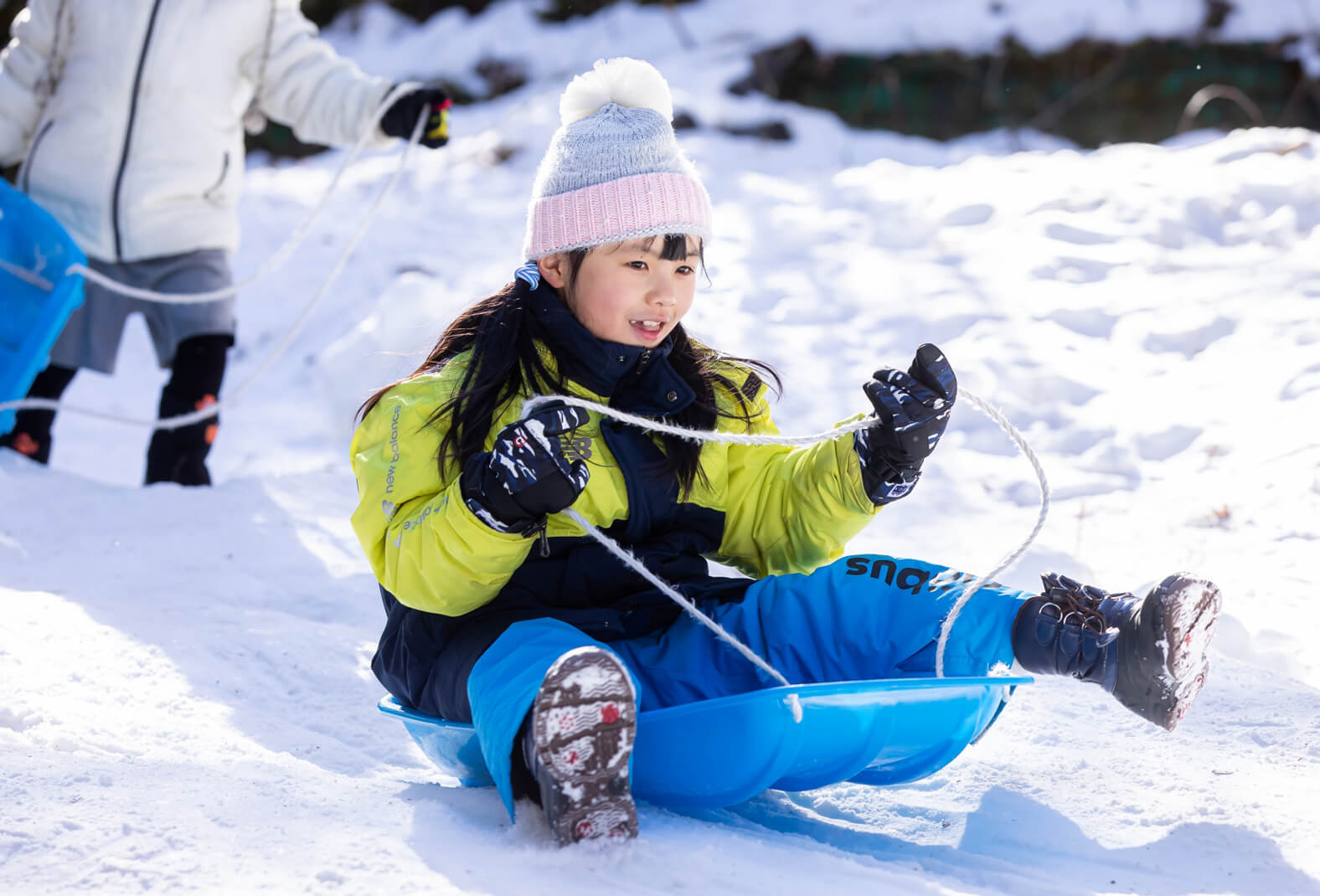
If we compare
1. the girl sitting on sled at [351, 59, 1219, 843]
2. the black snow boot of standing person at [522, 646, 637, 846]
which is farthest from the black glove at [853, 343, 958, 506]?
the black snow boot of standing person at [522, 646, 637, 846]

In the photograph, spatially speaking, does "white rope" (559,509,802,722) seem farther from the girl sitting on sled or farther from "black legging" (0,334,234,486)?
"black legging" (0,334,234,486)

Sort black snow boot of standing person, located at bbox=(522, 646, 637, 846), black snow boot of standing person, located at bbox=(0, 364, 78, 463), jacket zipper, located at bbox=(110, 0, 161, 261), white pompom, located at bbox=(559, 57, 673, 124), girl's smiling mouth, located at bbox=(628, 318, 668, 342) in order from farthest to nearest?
1. black snow boot of standing person, located at bbox=(0, 364, 78, 463)
2. jacket zipper, located at bbox=(110, 0, 161, 261)
3. white pompom, located at bbox=(559, 57, 673, 124)
4. girl's smiling mouth, located at bbox=(628, 318, 668, 342)
5. black snow boot of standing person, located at bbox=(522, 646, 637, 846)

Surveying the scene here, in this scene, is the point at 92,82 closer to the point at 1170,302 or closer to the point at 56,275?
the point at 56,275

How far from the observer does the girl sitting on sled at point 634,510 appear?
5.25 ft

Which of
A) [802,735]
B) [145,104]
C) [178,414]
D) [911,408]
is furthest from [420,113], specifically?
[802,735]

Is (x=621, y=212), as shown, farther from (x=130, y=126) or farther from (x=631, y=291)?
(x=130, y=126)

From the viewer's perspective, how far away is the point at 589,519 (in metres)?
1.82

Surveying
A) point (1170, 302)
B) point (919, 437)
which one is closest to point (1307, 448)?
point (1170, 302)

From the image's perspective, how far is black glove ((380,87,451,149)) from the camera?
3221mm

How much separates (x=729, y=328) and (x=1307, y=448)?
1.91 metres

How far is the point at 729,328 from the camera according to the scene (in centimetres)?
430

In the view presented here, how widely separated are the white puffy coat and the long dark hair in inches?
63.9

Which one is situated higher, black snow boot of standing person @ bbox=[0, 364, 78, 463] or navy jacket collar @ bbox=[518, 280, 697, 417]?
navy jacket collar @ bbox=[518, 280, 697, 417]

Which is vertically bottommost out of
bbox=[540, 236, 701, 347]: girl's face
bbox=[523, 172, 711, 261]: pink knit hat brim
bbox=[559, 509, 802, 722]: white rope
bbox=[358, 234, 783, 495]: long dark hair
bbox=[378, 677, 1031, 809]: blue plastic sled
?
bbox=[378, 677, 1031, 809]: blue plastic sled
